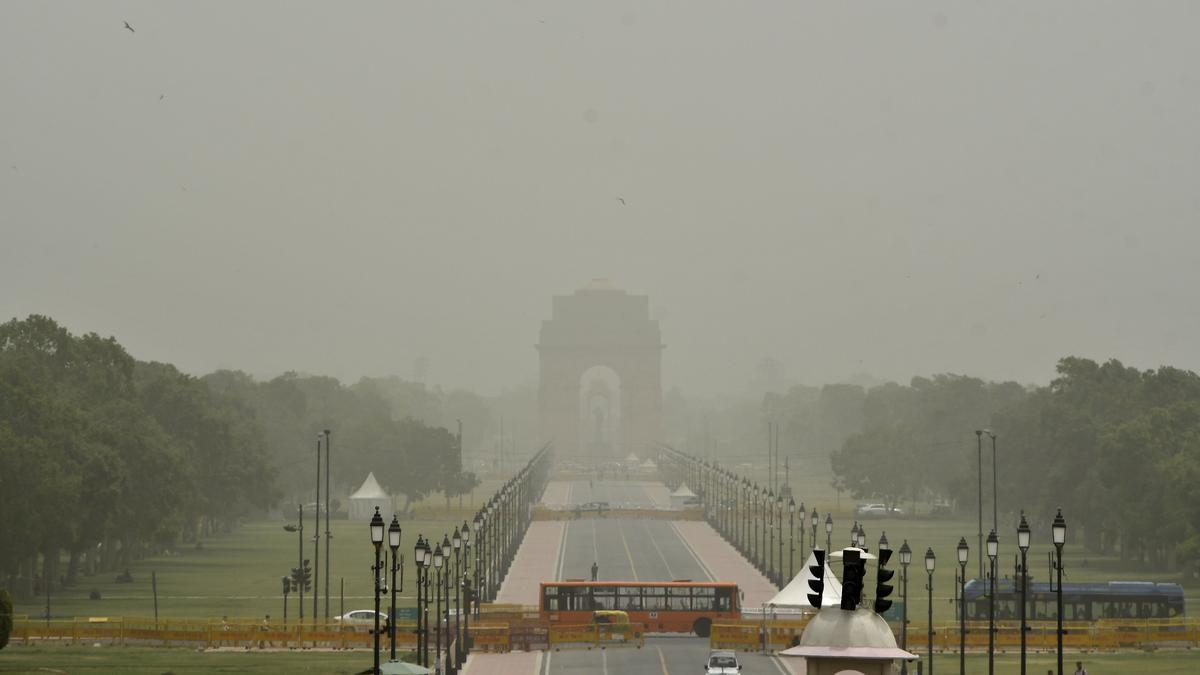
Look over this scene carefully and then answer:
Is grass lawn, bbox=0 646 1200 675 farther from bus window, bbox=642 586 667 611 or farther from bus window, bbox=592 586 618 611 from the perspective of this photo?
bus window, bbox=642 586 667 611

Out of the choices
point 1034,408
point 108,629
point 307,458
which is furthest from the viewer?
point 307,458

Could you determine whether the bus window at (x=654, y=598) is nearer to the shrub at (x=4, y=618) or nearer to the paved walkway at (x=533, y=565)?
the paved walkway at (x=533, y=565)

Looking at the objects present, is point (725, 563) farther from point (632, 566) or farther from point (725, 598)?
point (725, 598)

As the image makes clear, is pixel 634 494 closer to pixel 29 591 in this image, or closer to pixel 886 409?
pixel 886 409

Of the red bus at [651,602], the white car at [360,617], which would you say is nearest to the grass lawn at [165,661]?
the white car at [360,617]

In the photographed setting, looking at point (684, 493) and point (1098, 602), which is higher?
point (684, 493)

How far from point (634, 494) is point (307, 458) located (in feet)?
97.5

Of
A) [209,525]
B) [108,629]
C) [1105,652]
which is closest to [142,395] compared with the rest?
[209,525]

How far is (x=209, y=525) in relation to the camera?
104 m

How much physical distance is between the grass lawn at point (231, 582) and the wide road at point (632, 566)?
668 centimetres

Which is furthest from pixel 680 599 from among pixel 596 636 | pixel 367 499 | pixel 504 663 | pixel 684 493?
pixel 684 493

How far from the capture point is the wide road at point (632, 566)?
45031mm

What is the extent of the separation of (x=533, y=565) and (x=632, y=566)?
203 inches

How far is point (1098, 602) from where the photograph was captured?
52375 mm
